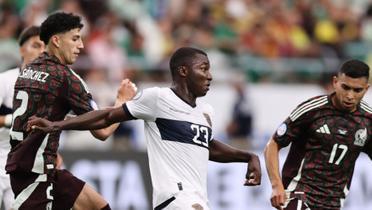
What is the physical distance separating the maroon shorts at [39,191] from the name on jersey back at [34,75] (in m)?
0.85

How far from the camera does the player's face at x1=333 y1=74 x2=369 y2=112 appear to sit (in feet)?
35.2

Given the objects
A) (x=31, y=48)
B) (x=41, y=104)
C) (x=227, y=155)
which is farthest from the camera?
(x=31, y=48)

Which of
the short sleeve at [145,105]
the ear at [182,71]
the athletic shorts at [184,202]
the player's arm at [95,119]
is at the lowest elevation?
the athletic shorts at [184,202]

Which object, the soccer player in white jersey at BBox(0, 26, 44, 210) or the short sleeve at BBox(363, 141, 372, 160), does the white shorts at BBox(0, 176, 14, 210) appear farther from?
the short sleeve at BBox(363, 141, 372, 160)

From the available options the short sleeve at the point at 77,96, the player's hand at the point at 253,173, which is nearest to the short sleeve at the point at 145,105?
the short sleeve at the point at 77,96

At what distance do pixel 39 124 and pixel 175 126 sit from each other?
1.15 metres

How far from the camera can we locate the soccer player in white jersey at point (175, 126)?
968 centimetres

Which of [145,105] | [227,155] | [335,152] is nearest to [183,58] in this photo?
[145,105]

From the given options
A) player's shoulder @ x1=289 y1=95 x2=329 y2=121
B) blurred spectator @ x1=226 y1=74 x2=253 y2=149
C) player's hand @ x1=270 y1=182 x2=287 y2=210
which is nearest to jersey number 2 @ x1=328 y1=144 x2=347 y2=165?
player's shoulder @ x1=289 y1=95 x2=329 y2=121

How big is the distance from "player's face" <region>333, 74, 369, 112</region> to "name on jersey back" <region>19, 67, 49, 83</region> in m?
2.76

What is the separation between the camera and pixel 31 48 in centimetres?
1220

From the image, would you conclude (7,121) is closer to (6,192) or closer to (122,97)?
(6,192)

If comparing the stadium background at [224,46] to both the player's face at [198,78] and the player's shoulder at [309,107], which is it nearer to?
the player's shoulder at [309,107]

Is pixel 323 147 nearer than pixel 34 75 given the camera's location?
No
